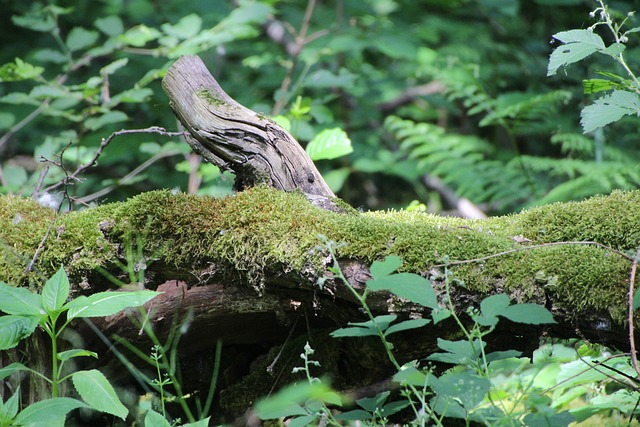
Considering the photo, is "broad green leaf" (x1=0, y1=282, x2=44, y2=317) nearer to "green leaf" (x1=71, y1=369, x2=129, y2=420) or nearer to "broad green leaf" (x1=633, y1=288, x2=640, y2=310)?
"green leaf" (x1=71, y1=369, x2=129, y2=420)

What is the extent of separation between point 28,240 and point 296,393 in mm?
1173

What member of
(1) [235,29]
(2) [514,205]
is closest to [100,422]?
(1) [235,29]

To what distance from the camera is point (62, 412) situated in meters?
1.33

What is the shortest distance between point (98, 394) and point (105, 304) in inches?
8.7

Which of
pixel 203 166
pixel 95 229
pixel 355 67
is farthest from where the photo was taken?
pixel 355 67

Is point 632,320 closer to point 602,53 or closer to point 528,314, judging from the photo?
point 528,314

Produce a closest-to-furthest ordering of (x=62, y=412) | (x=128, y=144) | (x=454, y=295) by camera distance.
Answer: (x=62, y=412) < (x=454, y=295) < (x=128, y=144)

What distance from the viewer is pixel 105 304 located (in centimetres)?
146

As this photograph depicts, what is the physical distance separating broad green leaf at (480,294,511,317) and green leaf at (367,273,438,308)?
11 cm

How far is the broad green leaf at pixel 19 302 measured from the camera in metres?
1.43

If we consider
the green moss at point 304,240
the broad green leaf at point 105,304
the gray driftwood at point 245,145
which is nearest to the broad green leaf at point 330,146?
the gray driftwood at point 245,145

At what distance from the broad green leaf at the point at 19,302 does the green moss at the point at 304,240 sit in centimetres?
26

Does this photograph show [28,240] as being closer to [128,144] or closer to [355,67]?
[128,144]

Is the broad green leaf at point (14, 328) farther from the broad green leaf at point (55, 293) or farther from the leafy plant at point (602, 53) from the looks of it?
the leafy plant at point (602, 53)
